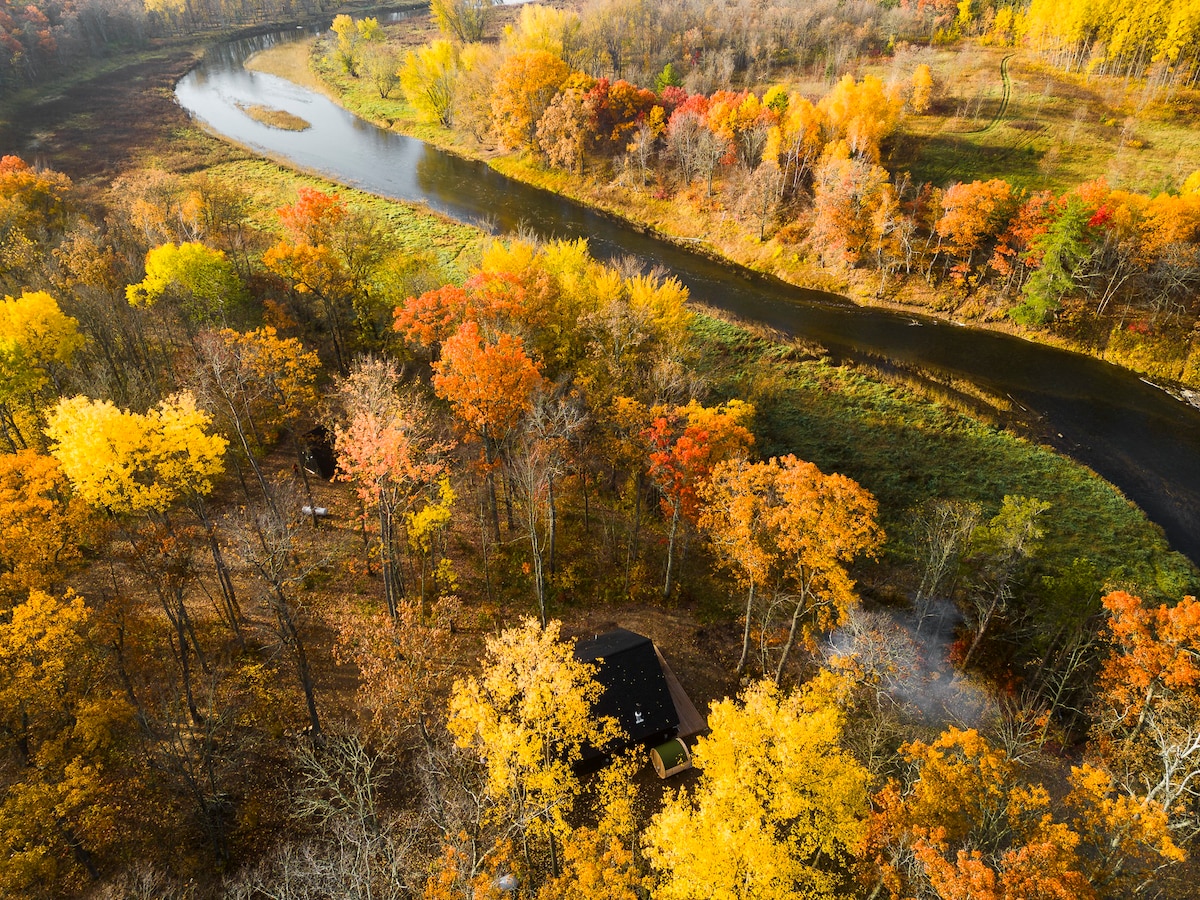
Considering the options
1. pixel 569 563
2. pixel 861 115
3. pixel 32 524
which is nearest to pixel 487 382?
pixel 569 563

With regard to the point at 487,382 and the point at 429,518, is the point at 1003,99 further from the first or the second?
the point at 429,518

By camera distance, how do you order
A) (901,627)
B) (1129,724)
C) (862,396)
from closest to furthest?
(1129,724)
(901,627)
(862,396)

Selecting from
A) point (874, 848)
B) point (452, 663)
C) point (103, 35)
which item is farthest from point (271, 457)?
point (103, 35)

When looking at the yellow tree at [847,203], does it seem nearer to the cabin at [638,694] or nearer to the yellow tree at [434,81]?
the cabin at [638,694]

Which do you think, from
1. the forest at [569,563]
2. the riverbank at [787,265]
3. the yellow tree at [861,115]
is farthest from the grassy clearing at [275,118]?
the yellow tree at [861,115]

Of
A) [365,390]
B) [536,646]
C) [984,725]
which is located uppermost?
[365,390]

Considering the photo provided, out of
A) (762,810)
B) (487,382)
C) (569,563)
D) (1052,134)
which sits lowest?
(569,563)

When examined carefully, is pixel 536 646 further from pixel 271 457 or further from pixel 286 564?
pixel 271 457
